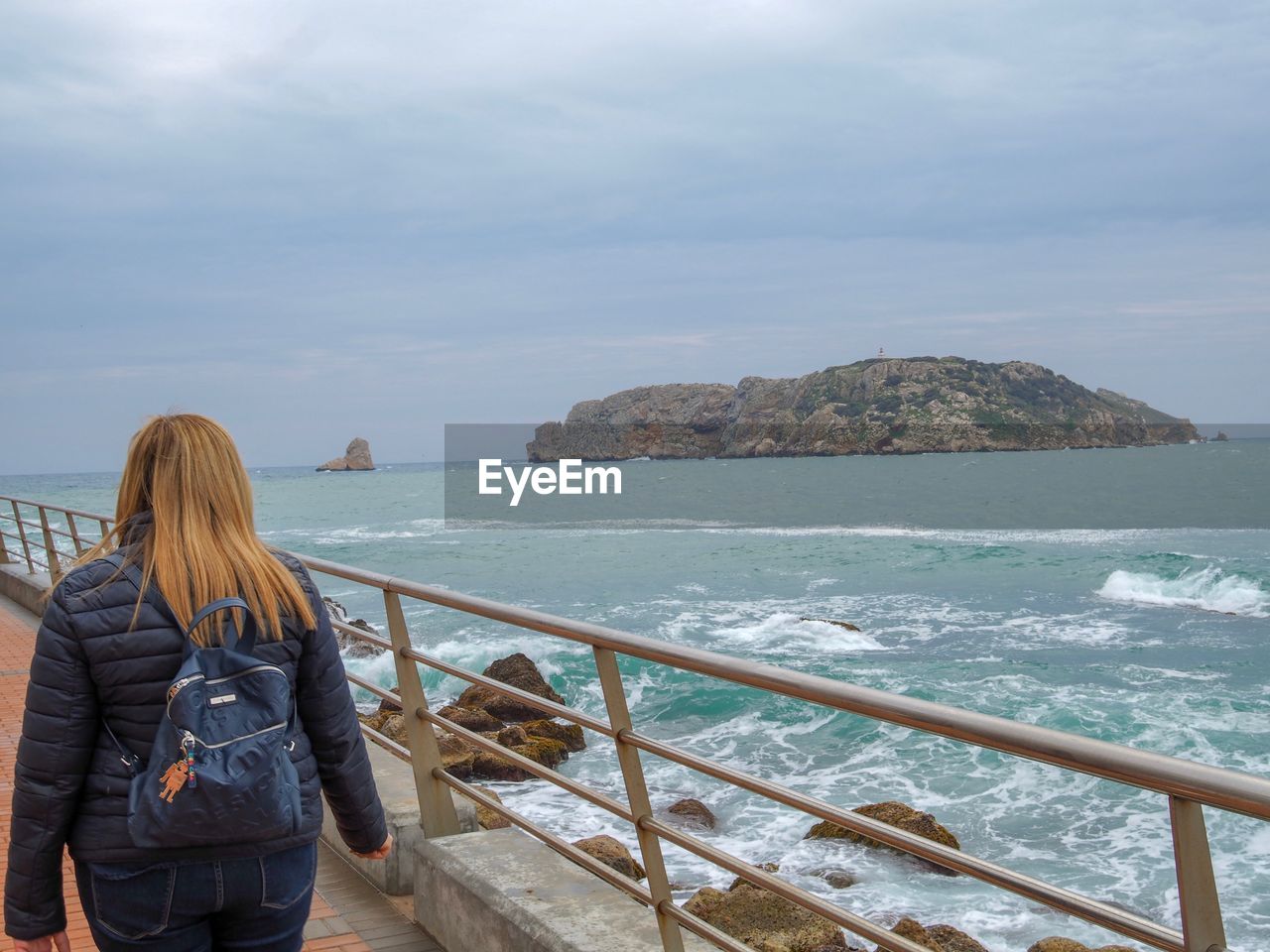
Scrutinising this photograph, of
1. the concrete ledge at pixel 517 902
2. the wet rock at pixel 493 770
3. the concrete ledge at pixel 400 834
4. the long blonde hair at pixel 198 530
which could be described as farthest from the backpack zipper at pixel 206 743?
the wet rock at pixel 493 770

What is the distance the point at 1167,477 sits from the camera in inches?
4220

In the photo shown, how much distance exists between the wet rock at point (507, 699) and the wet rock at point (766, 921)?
7.85m

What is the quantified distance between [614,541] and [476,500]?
49.9 metres

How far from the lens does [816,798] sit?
2.85m

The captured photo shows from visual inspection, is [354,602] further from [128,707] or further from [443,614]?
[128,707]

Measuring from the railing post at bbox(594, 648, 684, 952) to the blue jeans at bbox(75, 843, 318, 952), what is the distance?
3.24ft

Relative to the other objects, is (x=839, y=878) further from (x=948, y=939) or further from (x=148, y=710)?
(x=148, y=710)

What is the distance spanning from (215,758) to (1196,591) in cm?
3443

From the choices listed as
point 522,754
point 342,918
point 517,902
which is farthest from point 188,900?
point 522,754

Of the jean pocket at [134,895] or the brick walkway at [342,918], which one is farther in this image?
the brick walkway at [342,918]

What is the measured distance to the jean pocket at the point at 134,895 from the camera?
2111 millimetres

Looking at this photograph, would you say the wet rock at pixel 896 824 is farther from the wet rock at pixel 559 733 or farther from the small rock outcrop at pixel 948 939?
the wet rock at pixel 559 733

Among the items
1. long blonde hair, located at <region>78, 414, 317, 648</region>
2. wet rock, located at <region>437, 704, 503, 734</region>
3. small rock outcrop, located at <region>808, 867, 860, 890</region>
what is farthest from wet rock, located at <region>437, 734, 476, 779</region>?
long blonde hair, located at <region>78, 414, 317, 648</region>

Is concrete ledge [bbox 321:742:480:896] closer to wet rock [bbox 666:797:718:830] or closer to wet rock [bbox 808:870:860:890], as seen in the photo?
wet rock [bbox 808:870:860:890]
